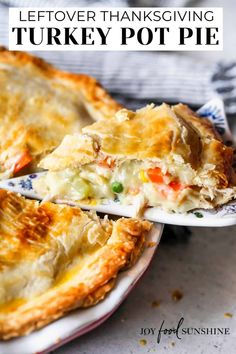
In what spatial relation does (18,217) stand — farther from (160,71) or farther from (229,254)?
(160,71)

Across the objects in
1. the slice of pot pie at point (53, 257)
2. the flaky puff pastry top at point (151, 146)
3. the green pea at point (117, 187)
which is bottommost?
the slice of pot pie at point (53, 257)

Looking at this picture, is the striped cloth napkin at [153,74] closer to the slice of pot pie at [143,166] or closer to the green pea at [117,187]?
the slice of pot pie at [143,166]

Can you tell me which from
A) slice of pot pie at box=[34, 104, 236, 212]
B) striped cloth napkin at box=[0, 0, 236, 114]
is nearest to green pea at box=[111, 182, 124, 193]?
slice of pot pie at box=[34, 104, 236, 212]

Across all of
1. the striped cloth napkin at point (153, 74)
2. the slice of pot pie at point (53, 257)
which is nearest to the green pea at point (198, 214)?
the slice of pot pie at point (53, 257)

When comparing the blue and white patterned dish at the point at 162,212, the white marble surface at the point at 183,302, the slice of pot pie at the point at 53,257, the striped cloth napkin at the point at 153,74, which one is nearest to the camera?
the slice of pot pie at the point at 53,257

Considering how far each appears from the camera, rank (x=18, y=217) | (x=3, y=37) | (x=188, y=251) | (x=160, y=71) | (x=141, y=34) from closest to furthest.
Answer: (x=18, y=217)
(x=188, y=251)
(x=141, y=34)
(x=3, y=37)
(x=160, y=71)

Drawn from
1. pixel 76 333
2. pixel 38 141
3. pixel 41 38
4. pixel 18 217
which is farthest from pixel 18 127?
pixel 76 333
